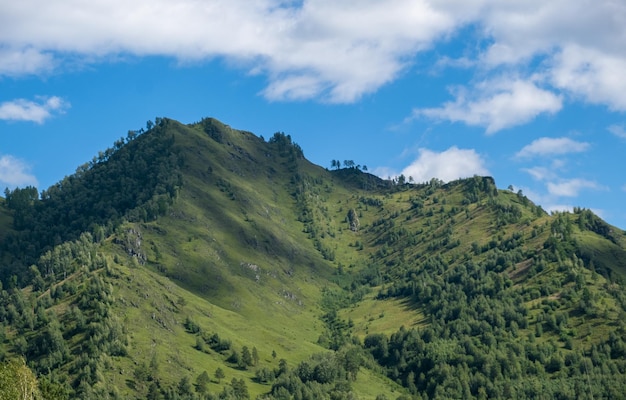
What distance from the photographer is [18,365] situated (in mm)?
144625

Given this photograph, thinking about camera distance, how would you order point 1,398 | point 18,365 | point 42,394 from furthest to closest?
point 42,394 → point 18,365 → point 1,398

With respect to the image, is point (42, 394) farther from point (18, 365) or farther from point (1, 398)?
point (1, 398)

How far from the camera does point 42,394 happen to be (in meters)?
158

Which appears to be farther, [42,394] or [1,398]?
[42,394]

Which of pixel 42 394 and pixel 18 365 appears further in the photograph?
pixel 42 394

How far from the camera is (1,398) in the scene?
13200cm

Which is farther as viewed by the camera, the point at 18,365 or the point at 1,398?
the point at 18,365

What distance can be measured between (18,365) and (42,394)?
16454 mm

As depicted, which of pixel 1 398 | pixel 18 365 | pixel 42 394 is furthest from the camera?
pixel 42 394

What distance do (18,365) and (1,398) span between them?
1316 cm

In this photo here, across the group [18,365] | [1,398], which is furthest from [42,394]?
[1,398]
